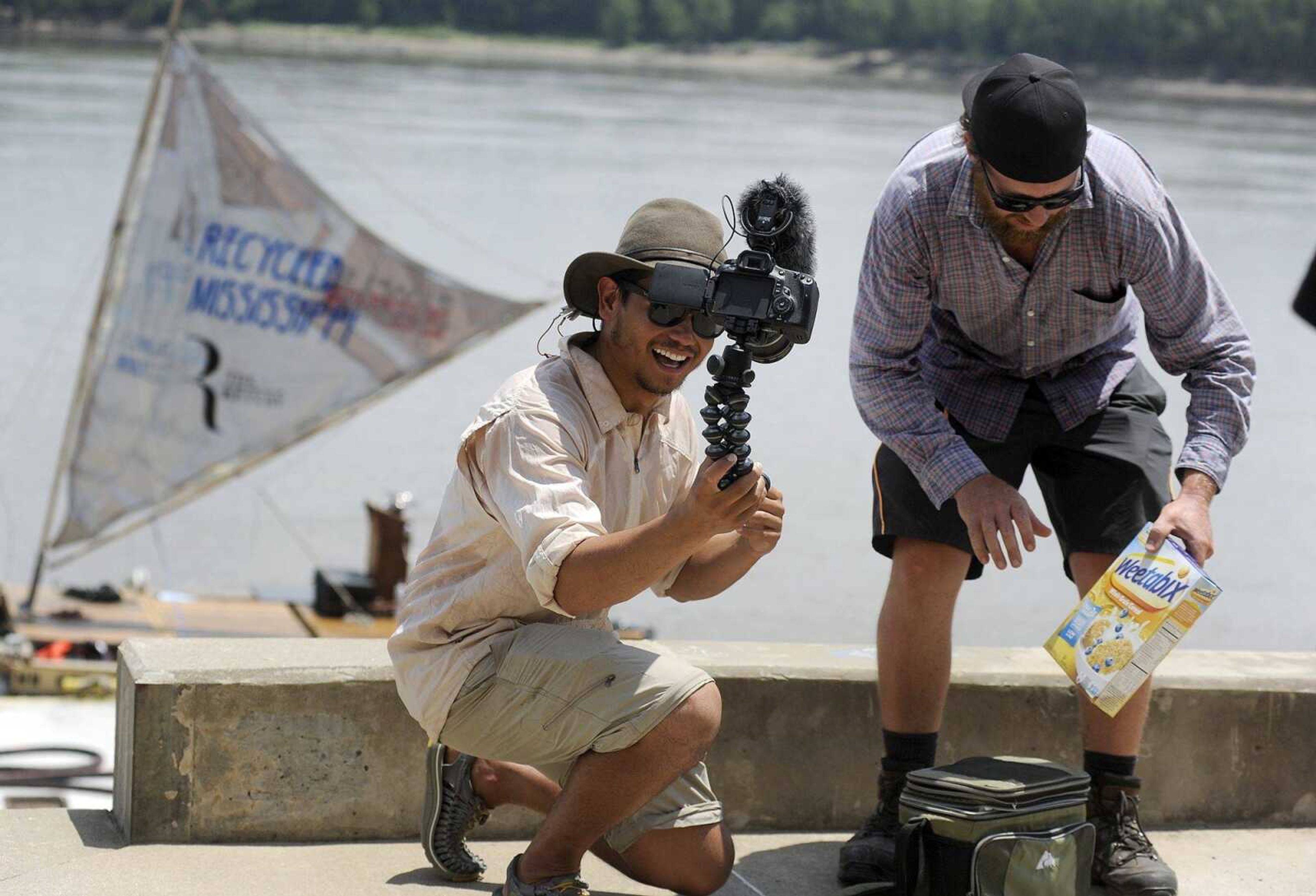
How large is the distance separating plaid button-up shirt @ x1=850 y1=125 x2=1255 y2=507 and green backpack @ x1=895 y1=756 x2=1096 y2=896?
1.52ft

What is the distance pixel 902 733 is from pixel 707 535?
78cm

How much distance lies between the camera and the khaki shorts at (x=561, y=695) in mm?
2559

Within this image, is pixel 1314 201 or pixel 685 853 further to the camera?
pixel 1314 201

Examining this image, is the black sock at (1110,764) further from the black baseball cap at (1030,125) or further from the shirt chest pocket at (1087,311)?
the black baseball cap at (1030,125)

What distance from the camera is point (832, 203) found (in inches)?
1398

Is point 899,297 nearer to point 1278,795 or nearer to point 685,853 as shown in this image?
point 685,853

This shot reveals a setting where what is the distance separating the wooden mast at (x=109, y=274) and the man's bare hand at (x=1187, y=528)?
1290cm

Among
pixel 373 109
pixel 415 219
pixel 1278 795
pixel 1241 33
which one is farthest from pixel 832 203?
pixel 1278 795

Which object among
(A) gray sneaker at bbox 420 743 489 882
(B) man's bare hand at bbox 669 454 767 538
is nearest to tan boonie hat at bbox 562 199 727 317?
(B) man's bare hand at bbox 669 454 767 538

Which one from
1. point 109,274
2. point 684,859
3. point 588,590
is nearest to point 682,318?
point 588,590

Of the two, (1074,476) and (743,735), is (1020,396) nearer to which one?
(1074,476)

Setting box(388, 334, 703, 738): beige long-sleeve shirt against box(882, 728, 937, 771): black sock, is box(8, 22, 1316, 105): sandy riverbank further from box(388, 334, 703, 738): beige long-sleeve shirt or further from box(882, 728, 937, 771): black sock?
box(388, 334, 703, 738): beige long-sleeve shirt

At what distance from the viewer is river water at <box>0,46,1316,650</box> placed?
19156mm

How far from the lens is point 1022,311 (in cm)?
299
